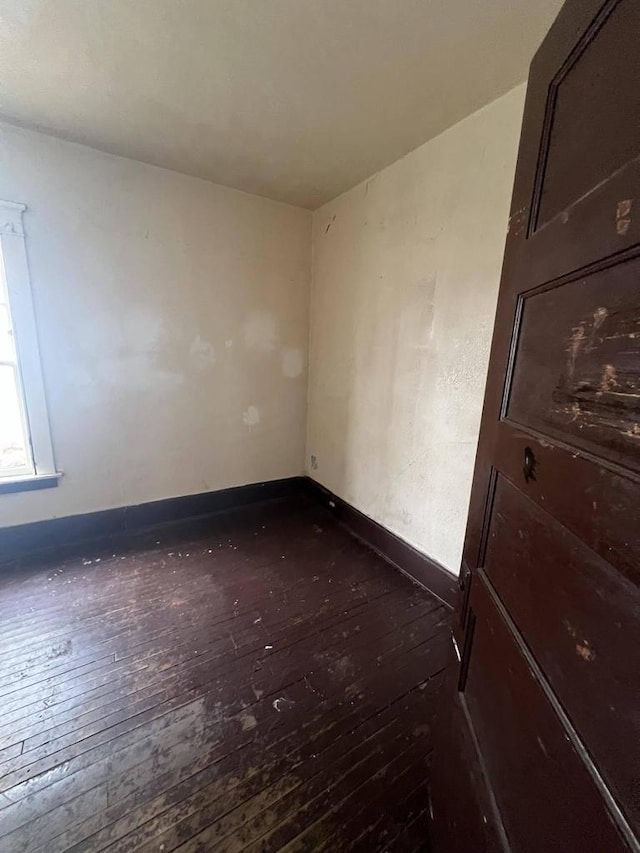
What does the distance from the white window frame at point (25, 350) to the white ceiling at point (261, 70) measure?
1.77ft

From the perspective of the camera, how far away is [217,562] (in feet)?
7.40

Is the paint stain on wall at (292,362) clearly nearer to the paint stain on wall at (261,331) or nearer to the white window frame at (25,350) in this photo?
the paint stain on wall at (261,331)

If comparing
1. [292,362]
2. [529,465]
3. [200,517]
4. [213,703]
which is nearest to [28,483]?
[200,517]

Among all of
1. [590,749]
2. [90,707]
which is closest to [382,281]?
[590,749]

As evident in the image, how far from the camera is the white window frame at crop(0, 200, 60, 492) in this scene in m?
1.94

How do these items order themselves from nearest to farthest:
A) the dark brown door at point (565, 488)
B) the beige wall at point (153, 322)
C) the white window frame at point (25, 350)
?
the dark brown door at point (565, 488), the white window frame at point (25, 350), the beige wall at point (153, 322)

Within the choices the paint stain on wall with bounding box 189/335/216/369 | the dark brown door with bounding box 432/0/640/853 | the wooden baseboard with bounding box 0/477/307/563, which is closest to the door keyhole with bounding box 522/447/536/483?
the dark brown door with bounding box 432/0/640/853

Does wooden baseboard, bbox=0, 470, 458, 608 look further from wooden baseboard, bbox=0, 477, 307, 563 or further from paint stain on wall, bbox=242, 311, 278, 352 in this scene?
paint stain on wall, bbox=242, 311, 278, 352

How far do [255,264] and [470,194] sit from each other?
5.09 feet

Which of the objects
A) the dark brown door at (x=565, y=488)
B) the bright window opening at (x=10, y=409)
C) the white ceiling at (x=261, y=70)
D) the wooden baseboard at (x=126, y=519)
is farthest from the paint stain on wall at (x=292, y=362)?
the dark brown door at (x=565, y=488)

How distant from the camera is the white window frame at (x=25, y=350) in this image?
1942 mm

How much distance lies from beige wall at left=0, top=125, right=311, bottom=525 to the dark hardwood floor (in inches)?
25.2

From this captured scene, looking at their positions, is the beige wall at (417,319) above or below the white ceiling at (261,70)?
below

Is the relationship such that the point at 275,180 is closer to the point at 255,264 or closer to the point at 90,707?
the point at 255,264
